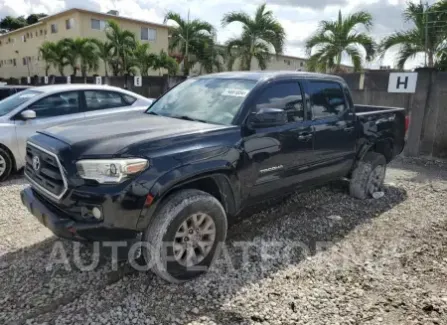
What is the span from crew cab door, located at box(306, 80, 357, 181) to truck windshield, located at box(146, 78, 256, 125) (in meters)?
0.97

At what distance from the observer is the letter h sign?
823 cm

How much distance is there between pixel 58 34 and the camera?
34.3 meters

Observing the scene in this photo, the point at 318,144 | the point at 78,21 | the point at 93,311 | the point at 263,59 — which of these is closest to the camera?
the point at 93,311

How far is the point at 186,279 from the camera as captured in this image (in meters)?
3.26

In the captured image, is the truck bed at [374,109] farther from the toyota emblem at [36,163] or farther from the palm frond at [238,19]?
the palm frond at [238,19]

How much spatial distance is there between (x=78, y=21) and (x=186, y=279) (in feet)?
108

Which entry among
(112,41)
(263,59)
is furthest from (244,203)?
(112,41)

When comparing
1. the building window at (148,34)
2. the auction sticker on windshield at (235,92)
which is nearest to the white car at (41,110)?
the auction sticker on windshield at (235,92)

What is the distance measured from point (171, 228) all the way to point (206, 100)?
60.4 inches

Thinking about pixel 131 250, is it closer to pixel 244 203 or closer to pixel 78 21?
pixel 244 203

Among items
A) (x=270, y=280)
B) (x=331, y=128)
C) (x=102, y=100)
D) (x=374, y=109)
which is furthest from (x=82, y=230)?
(x=374, y=109)

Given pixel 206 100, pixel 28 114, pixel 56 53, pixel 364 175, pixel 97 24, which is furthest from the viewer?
pixel 97 24

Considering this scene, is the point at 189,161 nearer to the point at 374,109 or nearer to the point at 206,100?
the point at 206,100

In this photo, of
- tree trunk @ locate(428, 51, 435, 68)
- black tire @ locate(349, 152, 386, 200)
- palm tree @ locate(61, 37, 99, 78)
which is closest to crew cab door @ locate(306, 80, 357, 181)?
black tire @ locate(349, 152, 386, 200)
